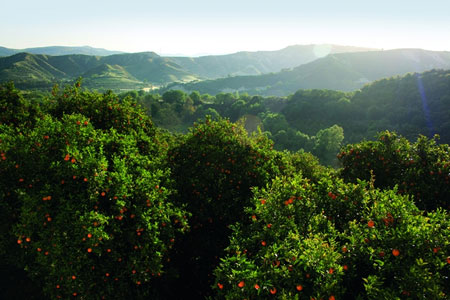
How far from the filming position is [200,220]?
12672mm

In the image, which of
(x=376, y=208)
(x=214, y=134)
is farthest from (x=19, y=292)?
(x=376, y=208)

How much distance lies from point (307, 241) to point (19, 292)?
14355 millimetres

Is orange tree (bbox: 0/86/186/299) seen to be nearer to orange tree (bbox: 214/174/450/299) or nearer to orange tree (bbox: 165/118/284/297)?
orange tree (bbox: 165/118/284/297)

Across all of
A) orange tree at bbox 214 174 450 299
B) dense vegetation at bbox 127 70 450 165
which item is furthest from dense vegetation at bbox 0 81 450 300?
dense vegetation at bbox 127 70 450 165

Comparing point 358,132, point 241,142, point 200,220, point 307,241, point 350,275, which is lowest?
point 358,132

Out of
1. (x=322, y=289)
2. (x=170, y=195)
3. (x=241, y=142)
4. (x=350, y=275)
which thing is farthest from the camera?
(x=241, y=142)

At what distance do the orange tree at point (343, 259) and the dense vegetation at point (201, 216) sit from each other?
0.04 m

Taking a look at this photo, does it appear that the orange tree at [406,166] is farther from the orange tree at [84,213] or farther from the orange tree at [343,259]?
the orange tree at [84,213]

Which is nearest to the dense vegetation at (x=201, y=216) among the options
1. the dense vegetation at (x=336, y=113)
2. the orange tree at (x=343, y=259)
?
the orange tree at (x=343, y=259)

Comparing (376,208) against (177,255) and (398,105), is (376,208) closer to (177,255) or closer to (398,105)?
(177,255)

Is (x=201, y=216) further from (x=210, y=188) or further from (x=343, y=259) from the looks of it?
(x=343, y=259)

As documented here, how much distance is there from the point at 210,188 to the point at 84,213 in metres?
5.99

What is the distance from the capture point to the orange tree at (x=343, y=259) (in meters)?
6.00

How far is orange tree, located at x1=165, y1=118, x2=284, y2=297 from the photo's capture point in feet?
40.7
